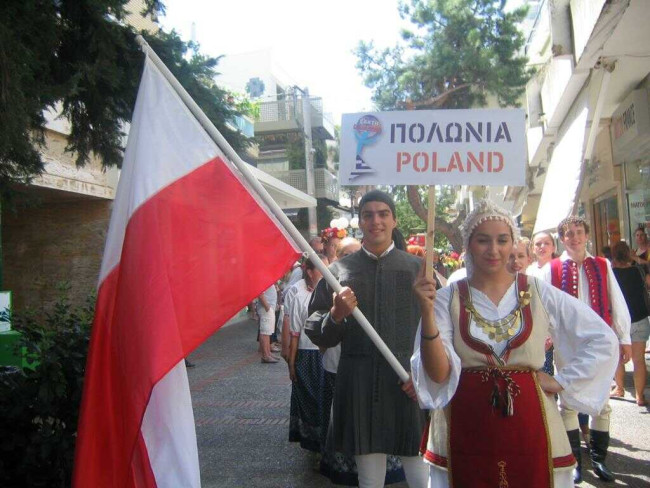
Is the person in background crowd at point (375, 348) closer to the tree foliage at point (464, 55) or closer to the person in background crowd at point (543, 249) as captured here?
the person in background crowd at point (543, 249)

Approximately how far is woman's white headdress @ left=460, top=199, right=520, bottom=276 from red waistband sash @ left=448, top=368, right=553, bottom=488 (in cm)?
52

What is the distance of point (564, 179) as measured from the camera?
6.70 m

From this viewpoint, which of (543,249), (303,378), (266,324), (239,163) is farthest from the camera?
(266,324)

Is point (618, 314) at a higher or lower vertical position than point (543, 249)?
lower

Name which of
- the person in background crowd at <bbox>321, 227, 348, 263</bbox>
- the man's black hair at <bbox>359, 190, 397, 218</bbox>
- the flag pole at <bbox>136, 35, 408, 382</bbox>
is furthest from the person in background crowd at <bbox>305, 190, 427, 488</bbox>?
the person in background crowd at <bbox>321, 227, 348, 263</bbox>

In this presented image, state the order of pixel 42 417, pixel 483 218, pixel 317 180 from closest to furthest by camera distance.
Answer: pixel 483 218 → pixel 42 417 → pixel 317 180

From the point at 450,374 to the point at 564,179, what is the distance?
4886 mm

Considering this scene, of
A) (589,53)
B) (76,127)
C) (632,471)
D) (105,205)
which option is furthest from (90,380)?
(105,205)

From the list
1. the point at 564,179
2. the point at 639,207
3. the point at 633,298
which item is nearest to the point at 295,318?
the point at 564,179

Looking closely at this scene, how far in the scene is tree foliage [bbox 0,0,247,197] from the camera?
333 centimetres

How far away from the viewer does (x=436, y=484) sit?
2631 mm

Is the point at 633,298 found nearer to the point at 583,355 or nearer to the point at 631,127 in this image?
the point at 631,127

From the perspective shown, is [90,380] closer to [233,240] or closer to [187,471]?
[187,471]

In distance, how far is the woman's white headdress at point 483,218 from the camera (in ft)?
8.81
